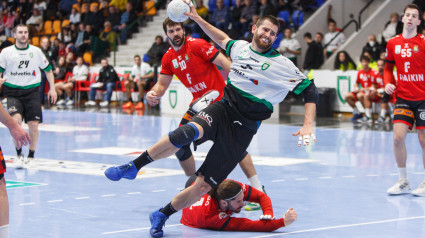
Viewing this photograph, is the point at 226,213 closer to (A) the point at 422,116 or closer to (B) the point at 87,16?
(A) the point at 422,116

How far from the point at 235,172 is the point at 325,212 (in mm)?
3003

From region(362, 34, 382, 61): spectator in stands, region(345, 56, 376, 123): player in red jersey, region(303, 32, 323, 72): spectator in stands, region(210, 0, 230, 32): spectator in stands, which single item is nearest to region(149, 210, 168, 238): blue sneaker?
region(345, 56, 376, 123): player in red jersey

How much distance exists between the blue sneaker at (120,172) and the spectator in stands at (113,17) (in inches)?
899

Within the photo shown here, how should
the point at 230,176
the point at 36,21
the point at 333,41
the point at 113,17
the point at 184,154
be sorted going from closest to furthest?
the point at 184,154 → the point at 230,176 → the point at 333,41 → the point at 113,17 → the point at 36,21

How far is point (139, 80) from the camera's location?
930 inches

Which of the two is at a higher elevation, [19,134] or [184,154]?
[19,134]

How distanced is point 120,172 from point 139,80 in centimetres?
1729

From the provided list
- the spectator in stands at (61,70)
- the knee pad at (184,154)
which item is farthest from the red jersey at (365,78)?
the spectator in stands at (61,70)

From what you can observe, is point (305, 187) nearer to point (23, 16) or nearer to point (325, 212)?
point (325, 212)

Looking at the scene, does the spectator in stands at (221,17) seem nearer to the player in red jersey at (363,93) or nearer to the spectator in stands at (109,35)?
the spectator in stands at (109,35)

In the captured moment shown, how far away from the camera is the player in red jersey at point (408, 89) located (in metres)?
8.53

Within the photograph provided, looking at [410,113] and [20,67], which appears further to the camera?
[20,67]

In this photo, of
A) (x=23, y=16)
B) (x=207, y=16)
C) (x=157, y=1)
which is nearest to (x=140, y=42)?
(x=157, y=1)

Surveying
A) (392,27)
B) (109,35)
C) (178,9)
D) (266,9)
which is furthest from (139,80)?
(178,9)
